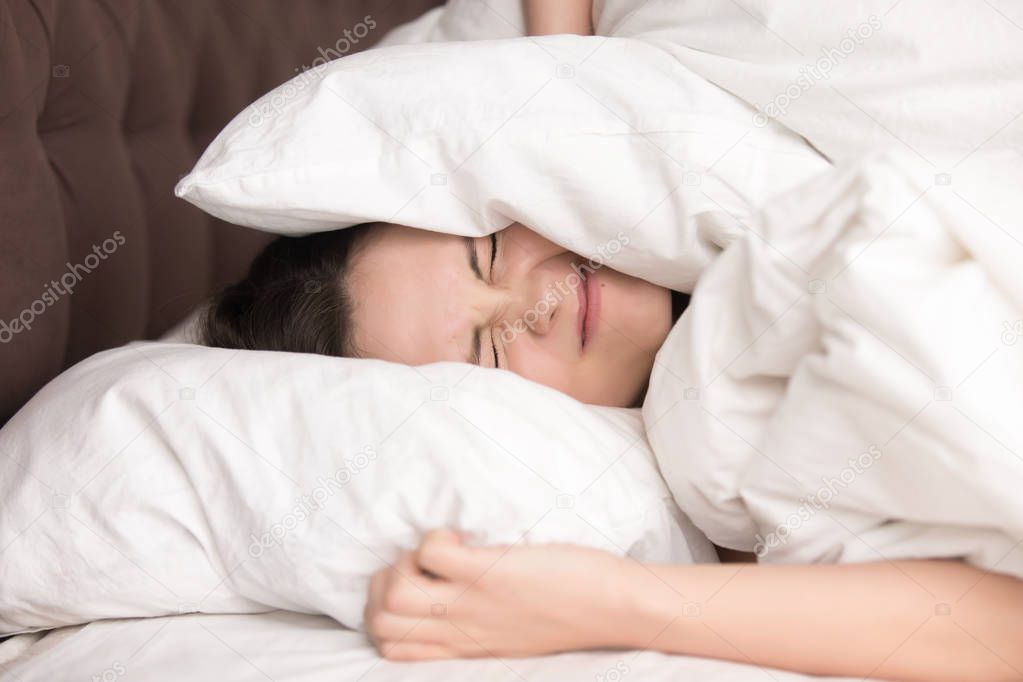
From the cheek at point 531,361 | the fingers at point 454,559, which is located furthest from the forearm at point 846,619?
the cheek at point 531,361

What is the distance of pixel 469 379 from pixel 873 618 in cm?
40

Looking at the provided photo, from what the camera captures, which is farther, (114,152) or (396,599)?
(114,152)

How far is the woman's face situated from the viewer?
3.47 feet

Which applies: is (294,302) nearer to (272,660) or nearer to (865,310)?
(272,660)

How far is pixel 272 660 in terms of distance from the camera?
0.85 m

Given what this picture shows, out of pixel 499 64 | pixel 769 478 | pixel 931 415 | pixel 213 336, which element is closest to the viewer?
pixel 931 415

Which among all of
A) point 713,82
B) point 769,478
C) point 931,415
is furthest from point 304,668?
point 713,82

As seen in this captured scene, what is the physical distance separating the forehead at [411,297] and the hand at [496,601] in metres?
0.26

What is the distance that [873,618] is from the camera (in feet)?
2.61

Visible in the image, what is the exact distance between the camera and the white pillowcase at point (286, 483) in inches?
34.4

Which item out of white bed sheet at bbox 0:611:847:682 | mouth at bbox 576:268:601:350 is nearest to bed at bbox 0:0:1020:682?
white bed sheet at bbox 0:611:847:682

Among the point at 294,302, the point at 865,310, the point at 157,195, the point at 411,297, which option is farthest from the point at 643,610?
the point at 157,195

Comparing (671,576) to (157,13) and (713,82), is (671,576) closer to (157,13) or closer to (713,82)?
(713,82)

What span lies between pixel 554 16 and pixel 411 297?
529mm
